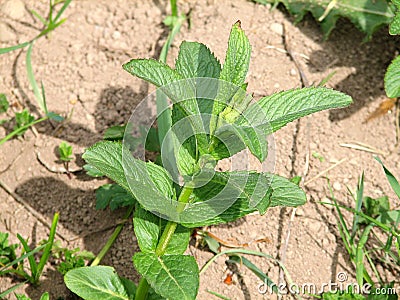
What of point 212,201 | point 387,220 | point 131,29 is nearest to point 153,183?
point 212,201

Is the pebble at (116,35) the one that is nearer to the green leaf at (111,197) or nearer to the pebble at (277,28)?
the pebble at (277,28)

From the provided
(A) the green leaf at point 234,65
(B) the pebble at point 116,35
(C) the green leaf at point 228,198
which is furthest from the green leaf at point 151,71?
(B) the pebble at point 116,35

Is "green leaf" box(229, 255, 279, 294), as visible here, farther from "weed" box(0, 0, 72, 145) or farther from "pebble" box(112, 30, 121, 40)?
"pebble" box(112, 30, 121, 40)

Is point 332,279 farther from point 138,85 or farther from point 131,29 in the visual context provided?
point 131,29

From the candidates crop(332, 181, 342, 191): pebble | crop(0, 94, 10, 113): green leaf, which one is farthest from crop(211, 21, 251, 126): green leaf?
crop(0, 94, 10, 113): green leaf

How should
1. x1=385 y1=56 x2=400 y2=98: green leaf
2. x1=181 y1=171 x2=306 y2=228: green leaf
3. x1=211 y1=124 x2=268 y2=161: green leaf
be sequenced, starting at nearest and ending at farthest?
1. x1=211 y1=124 x2=268 y2=161: green leaf
2. x1=181 y1=171 x2=306 y2=228: green leaf
3. x1=385 y1=56 x2=400 y2=98: green leaf

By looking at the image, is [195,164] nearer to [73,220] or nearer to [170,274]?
[170,274]
